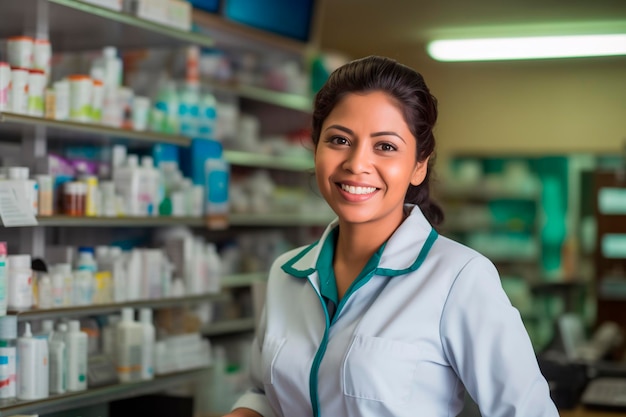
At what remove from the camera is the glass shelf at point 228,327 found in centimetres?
536

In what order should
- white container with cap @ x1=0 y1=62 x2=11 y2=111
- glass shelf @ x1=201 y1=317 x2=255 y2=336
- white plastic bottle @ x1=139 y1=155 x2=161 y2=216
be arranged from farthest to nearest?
glass shelf @ x1=201 y1=317 x2=255 y2=336 < white plastic bottle @ x1=139 y1=155 x2=161 y2=216 < white container with cap @ x1=0 y1=62 x2=11 y2=111

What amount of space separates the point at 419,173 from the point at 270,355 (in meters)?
0.63

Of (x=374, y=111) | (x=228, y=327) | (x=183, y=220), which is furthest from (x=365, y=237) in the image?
(x=228, y=327)

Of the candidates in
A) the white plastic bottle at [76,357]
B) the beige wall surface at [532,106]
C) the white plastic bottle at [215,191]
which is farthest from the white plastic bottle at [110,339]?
the beige wall surface at [532,106]

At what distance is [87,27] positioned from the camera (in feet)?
11.7

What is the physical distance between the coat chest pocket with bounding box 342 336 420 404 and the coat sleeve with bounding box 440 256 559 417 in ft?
0.33

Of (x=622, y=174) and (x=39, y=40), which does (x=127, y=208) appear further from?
(x=622, y=174)

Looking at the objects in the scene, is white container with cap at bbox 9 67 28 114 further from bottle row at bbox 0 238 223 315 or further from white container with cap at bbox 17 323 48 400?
white container with cap at bbox 17 323 48 400

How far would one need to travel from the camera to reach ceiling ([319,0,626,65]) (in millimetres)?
7906

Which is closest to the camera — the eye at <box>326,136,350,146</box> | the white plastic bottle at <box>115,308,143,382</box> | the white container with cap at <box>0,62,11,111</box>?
the eye at <box>326,136,350,146</box>

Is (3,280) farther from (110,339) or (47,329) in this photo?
(110,339)

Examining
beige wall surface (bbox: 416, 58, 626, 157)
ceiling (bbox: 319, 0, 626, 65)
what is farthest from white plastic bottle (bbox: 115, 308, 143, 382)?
beige wall surface (bbox: 416, 58, 626, 157)

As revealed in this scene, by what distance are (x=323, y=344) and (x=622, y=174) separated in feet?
25.1

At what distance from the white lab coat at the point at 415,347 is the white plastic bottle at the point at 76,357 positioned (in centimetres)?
104
